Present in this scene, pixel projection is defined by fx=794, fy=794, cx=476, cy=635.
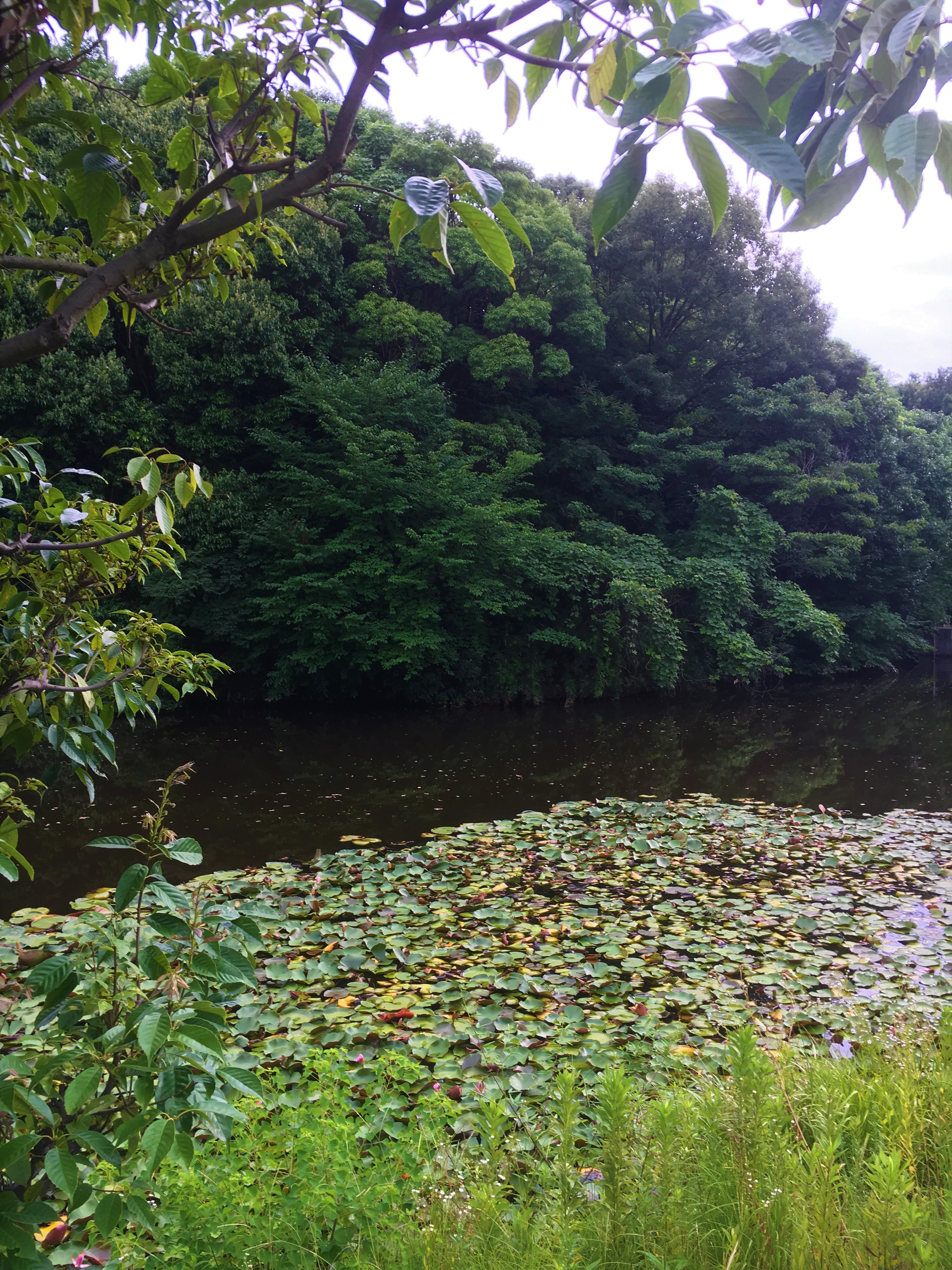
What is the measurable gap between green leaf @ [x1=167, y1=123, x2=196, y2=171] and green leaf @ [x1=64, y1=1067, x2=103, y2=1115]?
1362 mm

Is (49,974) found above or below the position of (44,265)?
below

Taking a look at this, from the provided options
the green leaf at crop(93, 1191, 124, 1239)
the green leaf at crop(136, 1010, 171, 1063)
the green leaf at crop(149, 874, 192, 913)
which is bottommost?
the green leaf at crop(93, 1191, 124, 1239)

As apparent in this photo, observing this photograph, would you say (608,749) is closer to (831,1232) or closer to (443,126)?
(831,1232)

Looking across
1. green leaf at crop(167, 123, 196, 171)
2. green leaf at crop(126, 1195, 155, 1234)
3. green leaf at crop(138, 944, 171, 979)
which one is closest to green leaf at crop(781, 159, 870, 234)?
green leaf at crop(167, 123, 196, 171)

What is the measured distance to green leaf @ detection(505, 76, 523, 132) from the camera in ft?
3.82

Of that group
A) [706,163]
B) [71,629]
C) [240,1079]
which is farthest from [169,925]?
[706,163]

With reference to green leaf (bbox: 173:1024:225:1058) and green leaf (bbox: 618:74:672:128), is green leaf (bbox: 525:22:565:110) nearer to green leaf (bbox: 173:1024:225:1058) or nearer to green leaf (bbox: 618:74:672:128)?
green leaf (bbox: 618:74:672:128)

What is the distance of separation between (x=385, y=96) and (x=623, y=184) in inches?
25.6

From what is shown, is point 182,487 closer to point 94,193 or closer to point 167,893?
point 94,193

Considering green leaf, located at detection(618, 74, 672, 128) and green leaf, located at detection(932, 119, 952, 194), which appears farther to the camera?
green leaf, located at detection(932, 119, 952, 194)

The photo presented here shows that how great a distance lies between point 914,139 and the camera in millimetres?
671

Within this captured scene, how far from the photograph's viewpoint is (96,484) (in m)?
11.7

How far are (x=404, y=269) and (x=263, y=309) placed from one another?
3674 millimetres

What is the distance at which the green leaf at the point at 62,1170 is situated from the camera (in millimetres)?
1021
